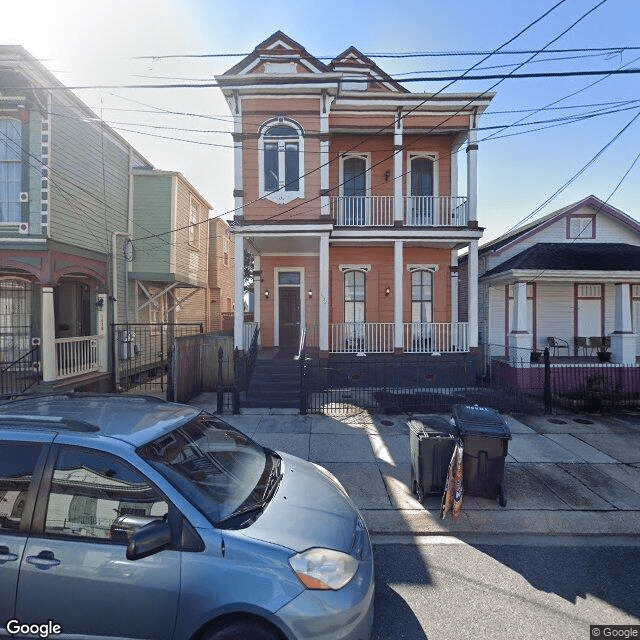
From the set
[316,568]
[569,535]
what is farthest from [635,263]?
[316,568]

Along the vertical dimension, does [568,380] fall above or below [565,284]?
below

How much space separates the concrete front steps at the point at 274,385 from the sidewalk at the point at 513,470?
1.58 feet

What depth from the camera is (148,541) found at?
6.59 ft

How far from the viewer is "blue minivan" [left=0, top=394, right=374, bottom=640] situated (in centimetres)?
205

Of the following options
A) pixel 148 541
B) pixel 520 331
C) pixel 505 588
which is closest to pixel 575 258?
pixel 520 331

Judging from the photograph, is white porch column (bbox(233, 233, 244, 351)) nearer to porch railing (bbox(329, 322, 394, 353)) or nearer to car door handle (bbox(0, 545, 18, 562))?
porch railing (bbox(329, 322, 394, 353))

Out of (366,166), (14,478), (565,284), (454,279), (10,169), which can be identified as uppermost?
Result: (366,166)

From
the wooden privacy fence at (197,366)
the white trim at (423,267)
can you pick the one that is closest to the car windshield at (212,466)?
the wooden privacy fence at (197,366)

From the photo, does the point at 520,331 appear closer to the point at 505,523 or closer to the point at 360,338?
the point at 360,338

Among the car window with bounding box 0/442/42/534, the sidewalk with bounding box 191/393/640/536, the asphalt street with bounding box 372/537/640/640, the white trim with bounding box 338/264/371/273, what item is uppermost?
the white trim with bounding box 338/264/371/273

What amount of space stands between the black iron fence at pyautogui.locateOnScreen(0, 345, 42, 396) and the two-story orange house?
4804mm

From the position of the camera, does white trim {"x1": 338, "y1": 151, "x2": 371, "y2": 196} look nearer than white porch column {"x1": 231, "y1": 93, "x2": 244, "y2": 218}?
No

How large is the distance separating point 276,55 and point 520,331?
10995mm

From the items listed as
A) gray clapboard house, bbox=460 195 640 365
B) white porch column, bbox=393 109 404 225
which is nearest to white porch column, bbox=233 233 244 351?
white porch column, bbox=393 109 404 225
